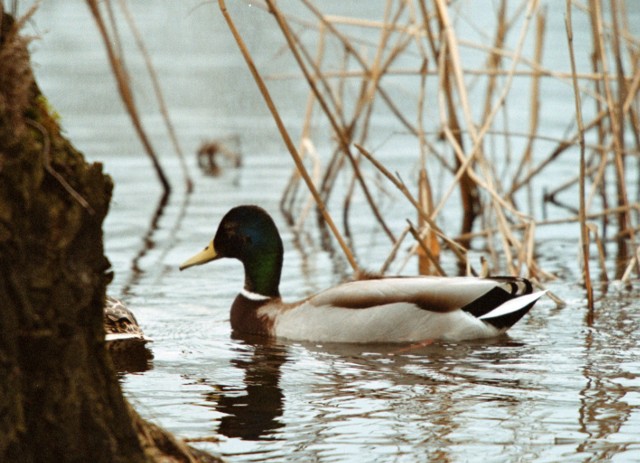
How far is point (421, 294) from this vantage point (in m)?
7.18

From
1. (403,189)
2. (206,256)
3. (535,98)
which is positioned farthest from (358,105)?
(403,189)

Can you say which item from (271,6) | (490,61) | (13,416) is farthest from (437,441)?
(490,61)

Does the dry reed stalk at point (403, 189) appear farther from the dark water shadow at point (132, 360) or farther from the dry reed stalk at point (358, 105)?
the dark water shadow at point (132, 360)

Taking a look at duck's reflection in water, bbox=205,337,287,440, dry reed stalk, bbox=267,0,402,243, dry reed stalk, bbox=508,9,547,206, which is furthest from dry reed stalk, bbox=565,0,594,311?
dry reed stalk, bbox=508,9,547,206

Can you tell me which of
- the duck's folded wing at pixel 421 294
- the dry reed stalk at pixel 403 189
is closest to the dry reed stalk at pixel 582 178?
the duck's folded wing at pixel 421 294

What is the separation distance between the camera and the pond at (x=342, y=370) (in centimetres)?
470

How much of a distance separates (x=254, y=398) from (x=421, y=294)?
188cm

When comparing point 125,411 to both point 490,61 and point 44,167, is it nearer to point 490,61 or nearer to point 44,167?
point 44,167

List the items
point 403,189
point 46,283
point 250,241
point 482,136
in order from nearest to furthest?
point 46,283, point 403,189, point 482,136, point 250,241

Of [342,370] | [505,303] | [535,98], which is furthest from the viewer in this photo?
[535,98]

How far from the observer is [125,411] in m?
3.61

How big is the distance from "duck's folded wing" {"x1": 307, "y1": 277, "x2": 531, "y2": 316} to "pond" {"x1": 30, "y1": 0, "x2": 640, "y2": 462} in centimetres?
29

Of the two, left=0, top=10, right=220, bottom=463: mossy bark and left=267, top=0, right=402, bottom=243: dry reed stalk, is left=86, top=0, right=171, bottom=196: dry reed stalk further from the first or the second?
left=0, top=10, right=220, bottom=463: mossy bark

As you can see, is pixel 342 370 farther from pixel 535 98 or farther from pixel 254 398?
pixel 535 98
